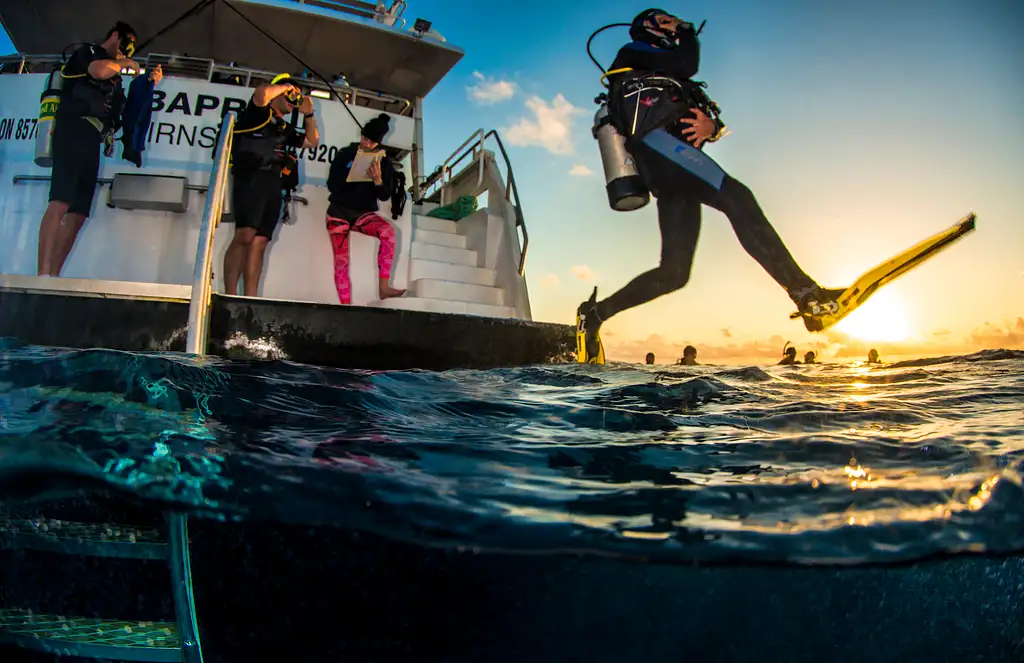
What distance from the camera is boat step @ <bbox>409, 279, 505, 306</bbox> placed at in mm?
5836

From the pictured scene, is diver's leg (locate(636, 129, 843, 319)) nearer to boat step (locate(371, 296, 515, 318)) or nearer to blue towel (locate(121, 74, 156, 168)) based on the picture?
boat step (locate(371, 296, 515, 318))

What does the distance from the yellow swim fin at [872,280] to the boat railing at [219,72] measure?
4.43 metres

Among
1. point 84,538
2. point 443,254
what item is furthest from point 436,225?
point 84,538

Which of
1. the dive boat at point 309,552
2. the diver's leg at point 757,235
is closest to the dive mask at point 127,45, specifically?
the dive boat at point 309,552

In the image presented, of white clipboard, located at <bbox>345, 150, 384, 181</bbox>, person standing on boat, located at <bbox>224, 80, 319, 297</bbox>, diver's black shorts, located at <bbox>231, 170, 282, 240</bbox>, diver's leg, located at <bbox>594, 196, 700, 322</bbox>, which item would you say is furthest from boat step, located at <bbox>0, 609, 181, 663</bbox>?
white clipboard, located at <bbox>345, 150, 384, 181</bbox>

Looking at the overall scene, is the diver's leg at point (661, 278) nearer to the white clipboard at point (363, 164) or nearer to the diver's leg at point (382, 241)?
the diver's leg at point (382, 241)

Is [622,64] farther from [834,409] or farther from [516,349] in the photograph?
[834,409]

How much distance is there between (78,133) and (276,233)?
1635mm

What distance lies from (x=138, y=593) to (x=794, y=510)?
218 centimetres

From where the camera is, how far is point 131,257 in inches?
216

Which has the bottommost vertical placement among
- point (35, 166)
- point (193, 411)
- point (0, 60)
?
point (193, 411)

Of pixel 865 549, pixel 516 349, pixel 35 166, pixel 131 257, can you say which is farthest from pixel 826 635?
pixel 35 166

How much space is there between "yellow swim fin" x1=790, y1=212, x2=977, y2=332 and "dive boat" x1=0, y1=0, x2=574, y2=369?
6.44 feet

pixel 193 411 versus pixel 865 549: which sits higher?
pixel 193 411
